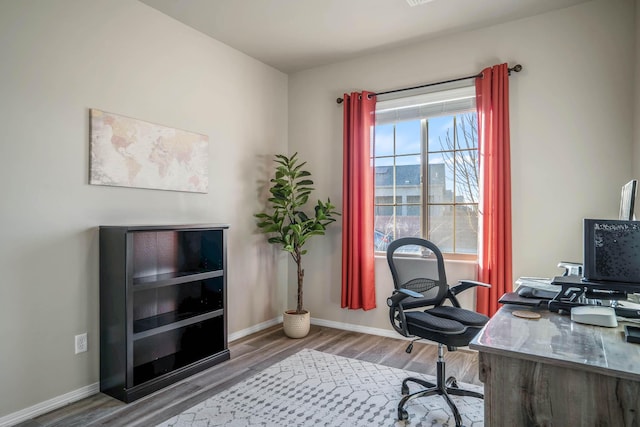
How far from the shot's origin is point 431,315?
2424 millimetres

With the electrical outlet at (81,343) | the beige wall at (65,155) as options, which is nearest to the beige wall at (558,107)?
the beige wall at (65,155)

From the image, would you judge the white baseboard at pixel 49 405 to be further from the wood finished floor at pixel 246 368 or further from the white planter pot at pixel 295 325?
the white planter pot at pixel 295 325

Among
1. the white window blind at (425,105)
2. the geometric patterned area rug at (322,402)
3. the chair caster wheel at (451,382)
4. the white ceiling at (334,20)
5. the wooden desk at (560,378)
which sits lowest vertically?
the geometric patterned area rug at (322,402)

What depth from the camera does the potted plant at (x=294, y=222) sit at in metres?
3.71

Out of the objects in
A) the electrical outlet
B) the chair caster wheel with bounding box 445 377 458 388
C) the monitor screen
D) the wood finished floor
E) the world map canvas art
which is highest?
the world map canvas art

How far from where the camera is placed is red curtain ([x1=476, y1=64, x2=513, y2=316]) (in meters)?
3.10

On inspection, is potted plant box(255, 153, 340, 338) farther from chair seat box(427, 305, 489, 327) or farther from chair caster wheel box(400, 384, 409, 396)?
chair seat box(427, 305, 489, 327)

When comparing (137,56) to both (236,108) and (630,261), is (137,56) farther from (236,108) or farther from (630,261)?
(630,261)

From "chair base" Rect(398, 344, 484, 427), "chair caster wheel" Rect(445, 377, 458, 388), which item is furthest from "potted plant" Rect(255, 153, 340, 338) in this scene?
"chair caster wheel" Rect(445, 377, 458, 388)

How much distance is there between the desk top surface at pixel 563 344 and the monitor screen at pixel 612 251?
0.70 feet

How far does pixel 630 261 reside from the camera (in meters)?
1.57

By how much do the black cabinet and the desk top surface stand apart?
2167 millimetres

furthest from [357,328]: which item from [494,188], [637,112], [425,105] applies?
[637,112]

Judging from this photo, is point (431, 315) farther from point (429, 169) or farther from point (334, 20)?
point (334, 20)
